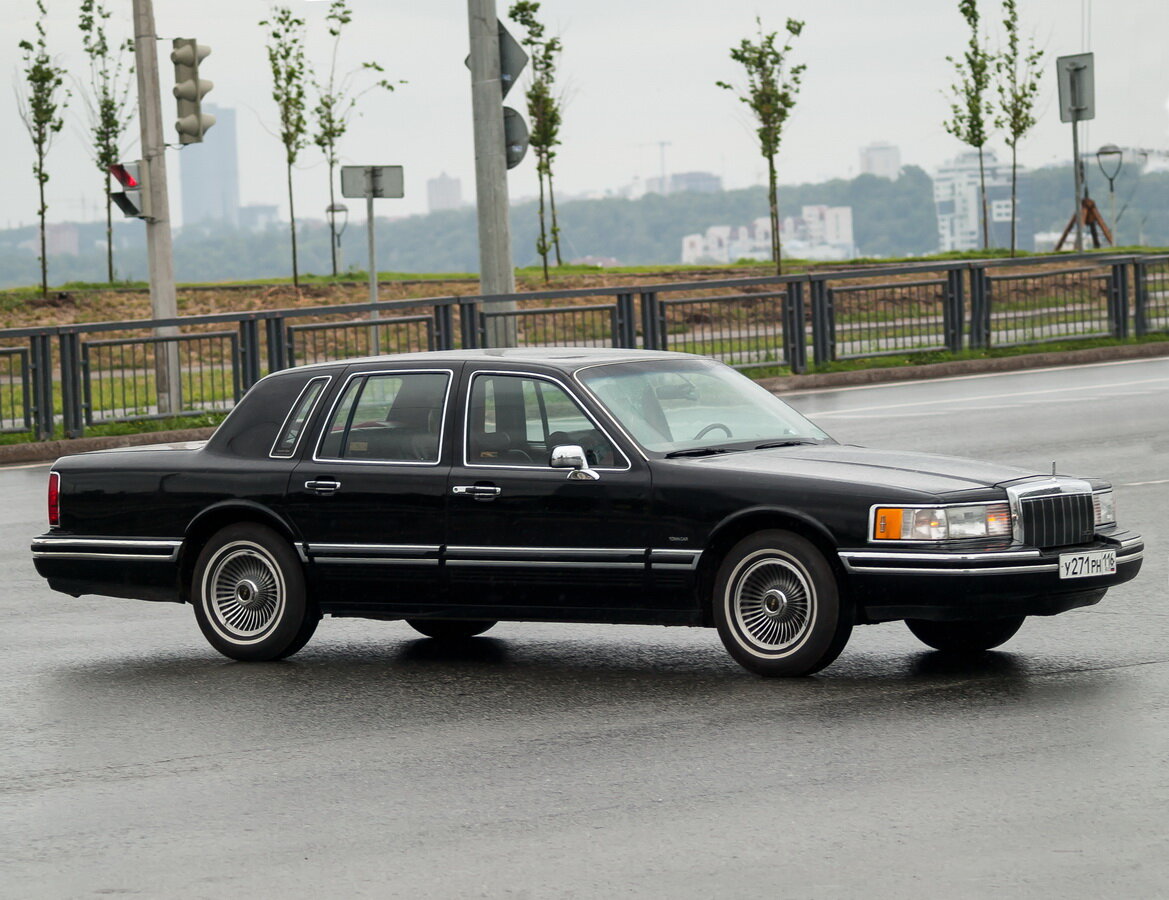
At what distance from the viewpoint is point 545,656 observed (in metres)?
8.64

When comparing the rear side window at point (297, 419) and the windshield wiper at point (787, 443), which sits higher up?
the rear side window at point (297, 419)

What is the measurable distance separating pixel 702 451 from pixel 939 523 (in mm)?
1149

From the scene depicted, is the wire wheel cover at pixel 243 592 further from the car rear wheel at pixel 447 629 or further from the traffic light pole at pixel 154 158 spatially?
the traffic light pole at pixel 154 158

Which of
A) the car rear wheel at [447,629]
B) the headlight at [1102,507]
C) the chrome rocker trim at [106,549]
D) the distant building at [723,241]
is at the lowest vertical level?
the car rear wheel at [447,629]

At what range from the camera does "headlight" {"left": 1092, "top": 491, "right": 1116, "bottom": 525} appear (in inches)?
311

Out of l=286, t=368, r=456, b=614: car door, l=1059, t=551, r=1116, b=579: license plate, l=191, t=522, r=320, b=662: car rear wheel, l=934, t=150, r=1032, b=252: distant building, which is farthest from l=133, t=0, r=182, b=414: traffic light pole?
l=934, t=150, r=1032, b=252: distant building

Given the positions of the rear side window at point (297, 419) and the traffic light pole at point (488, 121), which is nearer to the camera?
the rear side window at point (297, 419)

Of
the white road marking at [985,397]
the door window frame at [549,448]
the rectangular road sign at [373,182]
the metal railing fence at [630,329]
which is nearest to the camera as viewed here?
the door window frame at [549,448]

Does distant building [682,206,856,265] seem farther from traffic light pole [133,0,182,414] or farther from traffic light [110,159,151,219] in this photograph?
traffic light [110,159,151,219]

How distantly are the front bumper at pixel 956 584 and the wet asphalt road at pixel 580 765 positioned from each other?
1.01 ft

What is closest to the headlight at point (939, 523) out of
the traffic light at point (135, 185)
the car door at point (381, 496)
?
the car door at point (381, 496)

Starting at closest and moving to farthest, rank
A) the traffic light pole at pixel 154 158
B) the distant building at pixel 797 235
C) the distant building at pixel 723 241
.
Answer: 1. the traffic light pole at pixel 154 158
2. the distant building at pixel 797 235
3. the distant building at pixel 723 241

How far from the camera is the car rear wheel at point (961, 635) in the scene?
8219mm

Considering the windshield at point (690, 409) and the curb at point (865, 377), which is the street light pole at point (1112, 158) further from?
the windshield at point (690, 409)
